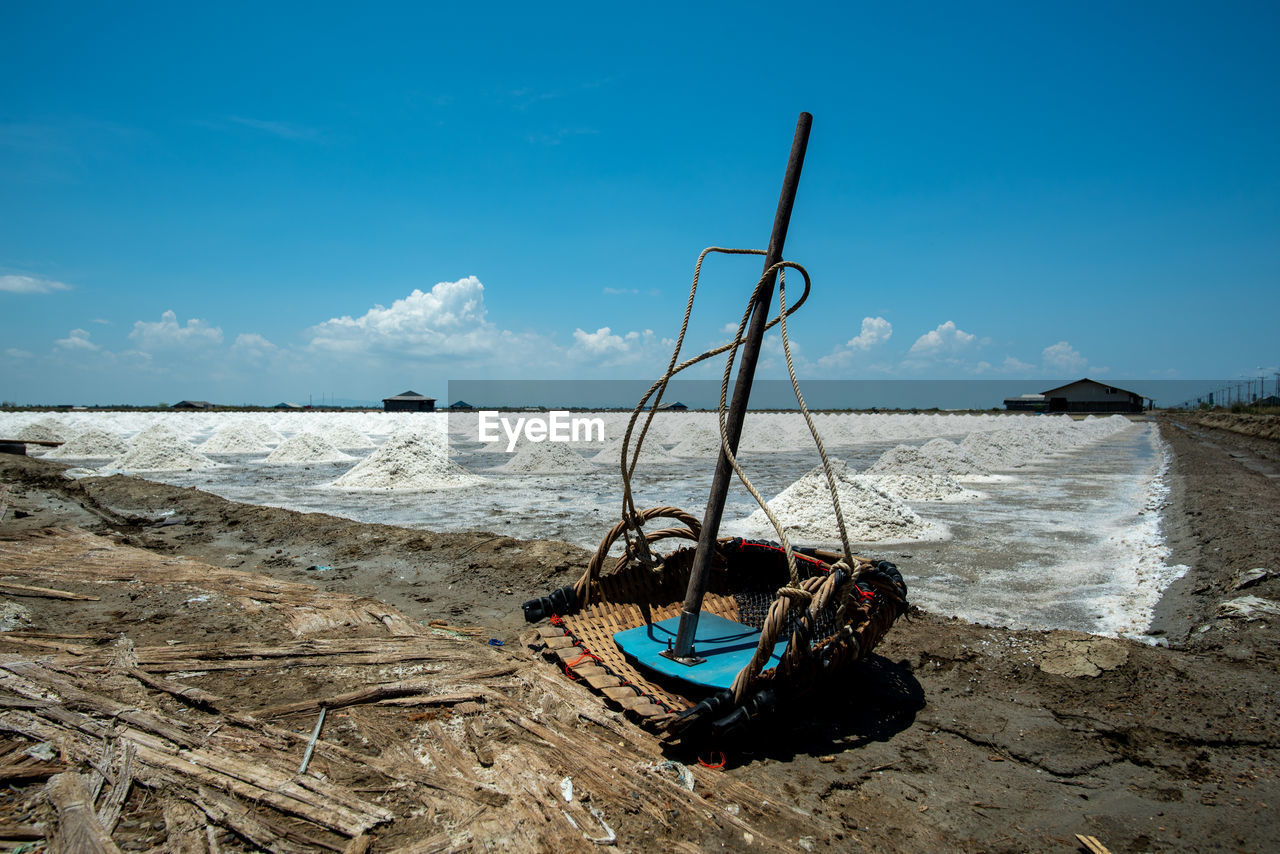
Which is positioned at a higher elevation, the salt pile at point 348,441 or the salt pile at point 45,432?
the salt pile at point 45,432

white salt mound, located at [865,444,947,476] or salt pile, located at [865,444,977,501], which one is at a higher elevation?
white salt mound, located at [865,444,947,476]

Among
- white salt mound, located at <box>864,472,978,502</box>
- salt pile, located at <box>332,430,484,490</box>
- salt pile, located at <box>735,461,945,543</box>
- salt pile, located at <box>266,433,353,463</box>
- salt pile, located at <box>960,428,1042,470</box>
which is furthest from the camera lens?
salt pile, located at <box>266,433,353,463</box>

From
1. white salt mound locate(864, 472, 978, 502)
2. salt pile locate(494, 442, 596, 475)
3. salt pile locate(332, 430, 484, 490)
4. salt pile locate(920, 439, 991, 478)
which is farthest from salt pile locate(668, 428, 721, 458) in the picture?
white salt mound locate(864, 472, 978, 502)

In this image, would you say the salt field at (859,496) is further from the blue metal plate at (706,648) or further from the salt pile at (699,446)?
the blue metal plate at (706,648)

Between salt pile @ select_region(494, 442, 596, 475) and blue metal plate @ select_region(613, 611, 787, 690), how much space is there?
508 inches

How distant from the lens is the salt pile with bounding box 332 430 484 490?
13.4 metres

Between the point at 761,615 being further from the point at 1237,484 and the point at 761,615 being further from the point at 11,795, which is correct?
the point at 1237,484

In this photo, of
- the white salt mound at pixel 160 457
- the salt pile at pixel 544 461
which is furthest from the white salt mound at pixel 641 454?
the white salt mound at pixel 160 457

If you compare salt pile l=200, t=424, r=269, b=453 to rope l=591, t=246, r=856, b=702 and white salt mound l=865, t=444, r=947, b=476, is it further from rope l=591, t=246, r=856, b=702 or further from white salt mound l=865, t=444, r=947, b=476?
rope l=591, t=246, r=856, b=702

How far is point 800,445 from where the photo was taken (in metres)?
29.2

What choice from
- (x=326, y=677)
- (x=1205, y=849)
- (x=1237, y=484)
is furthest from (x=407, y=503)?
(x=1237, y=484)

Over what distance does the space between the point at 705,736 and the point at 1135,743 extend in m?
1.92

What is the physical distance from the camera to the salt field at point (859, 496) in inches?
234

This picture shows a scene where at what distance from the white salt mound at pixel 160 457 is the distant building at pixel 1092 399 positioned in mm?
79579
